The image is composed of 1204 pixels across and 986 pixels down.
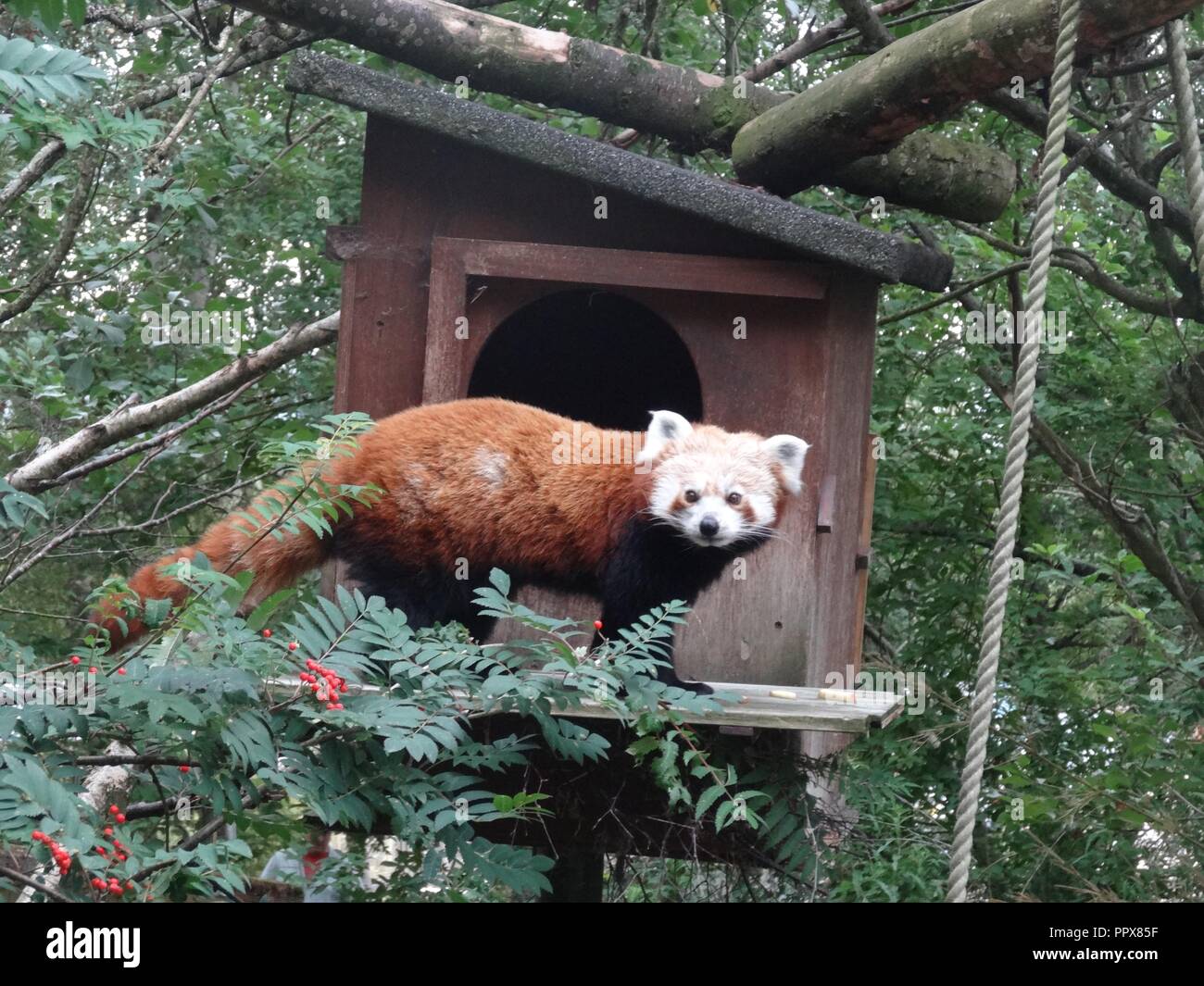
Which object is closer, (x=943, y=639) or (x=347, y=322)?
(x=347, y=322)

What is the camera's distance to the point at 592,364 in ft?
18.2

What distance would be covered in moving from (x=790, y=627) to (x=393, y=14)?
8.46ft

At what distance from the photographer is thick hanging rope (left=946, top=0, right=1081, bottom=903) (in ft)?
8.50

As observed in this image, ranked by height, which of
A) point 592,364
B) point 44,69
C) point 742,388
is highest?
point 44,69

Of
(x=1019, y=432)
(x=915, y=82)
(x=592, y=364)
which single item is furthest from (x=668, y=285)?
(x=1019, y=432)

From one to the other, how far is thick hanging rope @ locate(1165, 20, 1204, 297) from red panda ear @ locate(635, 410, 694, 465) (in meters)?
1.91

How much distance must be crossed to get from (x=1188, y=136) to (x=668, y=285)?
204 cm

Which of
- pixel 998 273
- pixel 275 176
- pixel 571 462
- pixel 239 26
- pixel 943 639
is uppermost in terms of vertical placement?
pixel 239 26

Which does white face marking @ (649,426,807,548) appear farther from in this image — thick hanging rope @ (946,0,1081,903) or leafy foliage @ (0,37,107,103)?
leafy foliage @ (0,37,107,103)

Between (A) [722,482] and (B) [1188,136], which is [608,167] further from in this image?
(B) [1188,136]
